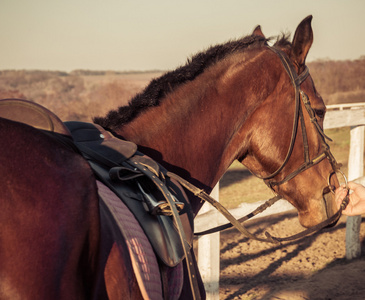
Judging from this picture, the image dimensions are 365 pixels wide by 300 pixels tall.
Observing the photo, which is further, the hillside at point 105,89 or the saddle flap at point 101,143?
the hillside at point 105,89

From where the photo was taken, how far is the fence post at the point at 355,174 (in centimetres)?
565

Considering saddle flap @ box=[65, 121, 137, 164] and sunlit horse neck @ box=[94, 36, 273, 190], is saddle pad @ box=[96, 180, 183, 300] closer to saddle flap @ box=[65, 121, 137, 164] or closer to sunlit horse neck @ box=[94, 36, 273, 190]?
saddle flap @ box=[65, 121, 137, 164]

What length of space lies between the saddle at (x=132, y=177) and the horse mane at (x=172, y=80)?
28cm

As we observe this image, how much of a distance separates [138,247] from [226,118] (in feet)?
3.52

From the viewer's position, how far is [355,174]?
5883 millimetres

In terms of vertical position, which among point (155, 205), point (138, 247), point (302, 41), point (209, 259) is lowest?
point (209, 259)

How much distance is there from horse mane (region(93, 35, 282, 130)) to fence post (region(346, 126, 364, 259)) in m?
3.92

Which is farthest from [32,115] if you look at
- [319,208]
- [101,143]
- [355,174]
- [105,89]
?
[105,89]

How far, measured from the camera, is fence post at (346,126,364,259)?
5652 mm

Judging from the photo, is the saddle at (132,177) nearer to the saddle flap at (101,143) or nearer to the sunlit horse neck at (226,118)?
the saddle flap at (101,143)

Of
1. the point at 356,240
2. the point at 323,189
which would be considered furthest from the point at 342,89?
the point at 323,189

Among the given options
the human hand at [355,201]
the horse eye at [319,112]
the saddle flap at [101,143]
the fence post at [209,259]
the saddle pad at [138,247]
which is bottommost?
the fence post at [209,259]

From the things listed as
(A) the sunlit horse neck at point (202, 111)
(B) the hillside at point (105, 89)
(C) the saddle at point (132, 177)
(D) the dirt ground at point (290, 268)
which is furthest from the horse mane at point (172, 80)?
(B) the hillside at point (105, 89)

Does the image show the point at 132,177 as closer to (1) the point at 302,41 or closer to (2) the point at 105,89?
(1) the point at 302,41
